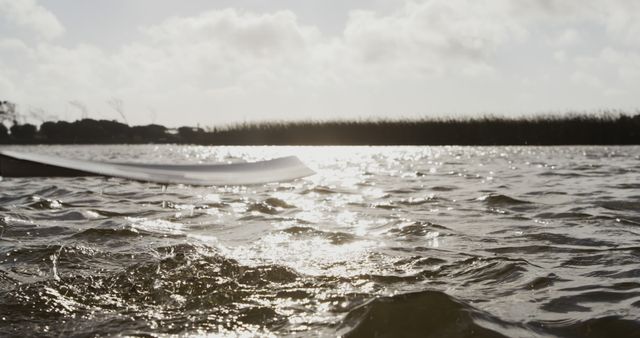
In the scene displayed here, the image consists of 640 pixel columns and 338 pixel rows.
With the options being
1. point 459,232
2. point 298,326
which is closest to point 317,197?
point 459,232

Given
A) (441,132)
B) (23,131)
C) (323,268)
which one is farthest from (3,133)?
(323,268)

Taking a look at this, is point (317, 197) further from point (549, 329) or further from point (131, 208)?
point (549, 329)

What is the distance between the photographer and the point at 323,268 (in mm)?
3197

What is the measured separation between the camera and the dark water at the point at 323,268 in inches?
88.6

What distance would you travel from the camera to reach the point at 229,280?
→ 293 centimetres

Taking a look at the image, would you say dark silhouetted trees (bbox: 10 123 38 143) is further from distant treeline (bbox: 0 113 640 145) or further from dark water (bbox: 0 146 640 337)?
dark water (bbox: 0 146 640 337)

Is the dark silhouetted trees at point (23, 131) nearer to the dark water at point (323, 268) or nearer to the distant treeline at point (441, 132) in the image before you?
the distant treeline at point (441, 132)

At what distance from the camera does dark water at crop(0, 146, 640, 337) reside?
2.25 metres

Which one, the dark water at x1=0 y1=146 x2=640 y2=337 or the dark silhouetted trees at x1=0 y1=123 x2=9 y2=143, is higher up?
the dark silhouetted trees at x1=0 y1=123 x2=9 y2=143

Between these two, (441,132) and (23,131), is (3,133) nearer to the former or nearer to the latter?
(23,131)

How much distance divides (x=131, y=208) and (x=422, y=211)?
10.4 ft

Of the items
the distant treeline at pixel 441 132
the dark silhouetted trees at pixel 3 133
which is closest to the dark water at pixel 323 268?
the distant treeline at pixel 441 132

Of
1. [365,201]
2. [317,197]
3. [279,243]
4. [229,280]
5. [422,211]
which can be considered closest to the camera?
[229,280]

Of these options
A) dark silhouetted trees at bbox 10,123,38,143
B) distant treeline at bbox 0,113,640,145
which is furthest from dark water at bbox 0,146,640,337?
dark silhouetted trees at bbox 10,123,38,143
